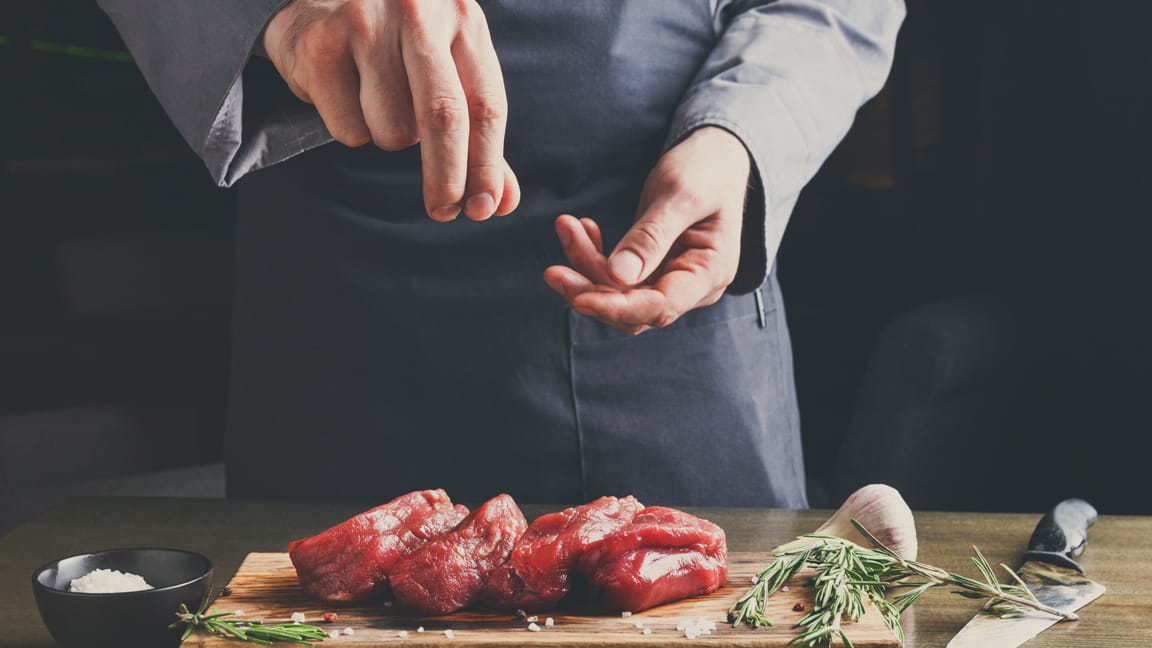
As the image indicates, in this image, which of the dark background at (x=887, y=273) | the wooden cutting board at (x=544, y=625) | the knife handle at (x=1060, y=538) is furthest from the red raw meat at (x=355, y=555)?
the dark background at (x=887, y=273)

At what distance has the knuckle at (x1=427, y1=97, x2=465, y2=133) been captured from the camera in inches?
29.5

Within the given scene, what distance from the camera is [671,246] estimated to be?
3.65ft

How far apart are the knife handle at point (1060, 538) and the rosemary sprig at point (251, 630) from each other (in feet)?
2.17

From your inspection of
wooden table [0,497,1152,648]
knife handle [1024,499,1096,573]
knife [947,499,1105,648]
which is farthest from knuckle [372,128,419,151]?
knife handle [1024,499,1096,573]

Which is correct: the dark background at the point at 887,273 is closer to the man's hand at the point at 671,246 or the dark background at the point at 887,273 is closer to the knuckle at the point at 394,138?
the man's hand at the point at 671,246

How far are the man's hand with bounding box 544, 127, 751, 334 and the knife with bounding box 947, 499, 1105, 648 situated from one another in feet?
1.29

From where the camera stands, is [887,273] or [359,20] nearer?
[359,20]

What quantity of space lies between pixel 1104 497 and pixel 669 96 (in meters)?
1.83

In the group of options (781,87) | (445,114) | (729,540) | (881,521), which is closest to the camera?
(445,114)

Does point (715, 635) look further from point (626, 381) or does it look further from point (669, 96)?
point (669, 96)

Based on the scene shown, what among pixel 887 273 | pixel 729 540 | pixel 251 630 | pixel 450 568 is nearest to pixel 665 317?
pixel 729 540

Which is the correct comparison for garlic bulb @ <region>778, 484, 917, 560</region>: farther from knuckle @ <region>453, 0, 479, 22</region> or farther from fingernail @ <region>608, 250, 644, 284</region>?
knuckle @ <region>453, 0, 479, 22</region>

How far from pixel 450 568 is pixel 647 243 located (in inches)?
14.4

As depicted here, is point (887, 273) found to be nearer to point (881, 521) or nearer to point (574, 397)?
point (574, 397)
